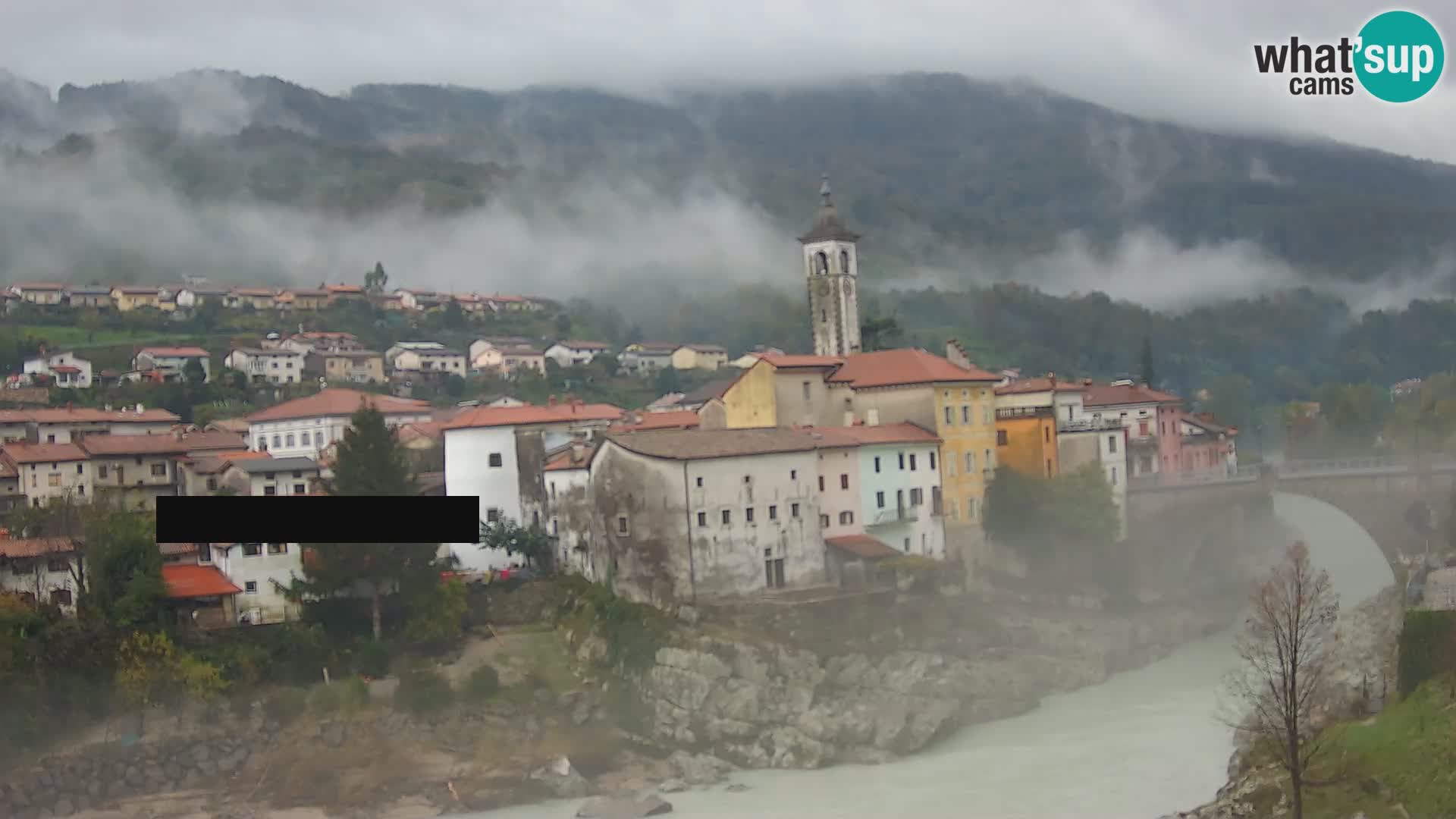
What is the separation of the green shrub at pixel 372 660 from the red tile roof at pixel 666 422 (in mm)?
6047

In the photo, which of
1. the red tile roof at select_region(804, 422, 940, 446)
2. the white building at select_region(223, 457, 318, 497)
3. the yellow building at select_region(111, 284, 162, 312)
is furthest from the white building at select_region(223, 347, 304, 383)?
the red tile roof at select_region(804, 422, 940, 446)

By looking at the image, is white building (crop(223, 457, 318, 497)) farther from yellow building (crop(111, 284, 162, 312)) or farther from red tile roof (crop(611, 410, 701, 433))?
yellow building (crop(111, 284, 162, 312))

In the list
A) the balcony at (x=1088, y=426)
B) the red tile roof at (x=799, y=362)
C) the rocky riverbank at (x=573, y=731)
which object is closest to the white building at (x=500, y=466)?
the rocky riverbank at (x=573, y=731)

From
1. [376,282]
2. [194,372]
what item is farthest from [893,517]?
[376,282]

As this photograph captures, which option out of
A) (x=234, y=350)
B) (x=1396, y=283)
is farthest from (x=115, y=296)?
(x=1396, y=283)

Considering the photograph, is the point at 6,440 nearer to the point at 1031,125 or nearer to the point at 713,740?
the point at 713,740

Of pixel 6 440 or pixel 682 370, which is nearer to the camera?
pixel 6 440

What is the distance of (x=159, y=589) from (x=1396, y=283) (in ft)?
234

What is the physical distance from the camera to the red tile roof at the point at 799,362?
95.9 ft

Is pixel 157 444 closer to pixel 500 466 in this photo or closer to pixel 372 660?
pixel 500 466

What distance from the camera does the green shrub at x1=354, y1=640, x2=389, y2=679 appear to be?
23.2 metres

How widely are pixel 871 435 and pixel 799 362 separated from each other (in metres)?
2.45

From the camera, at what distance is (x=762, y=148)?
13125cm

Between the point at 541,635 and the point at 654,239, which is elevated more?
the point at 654,239
